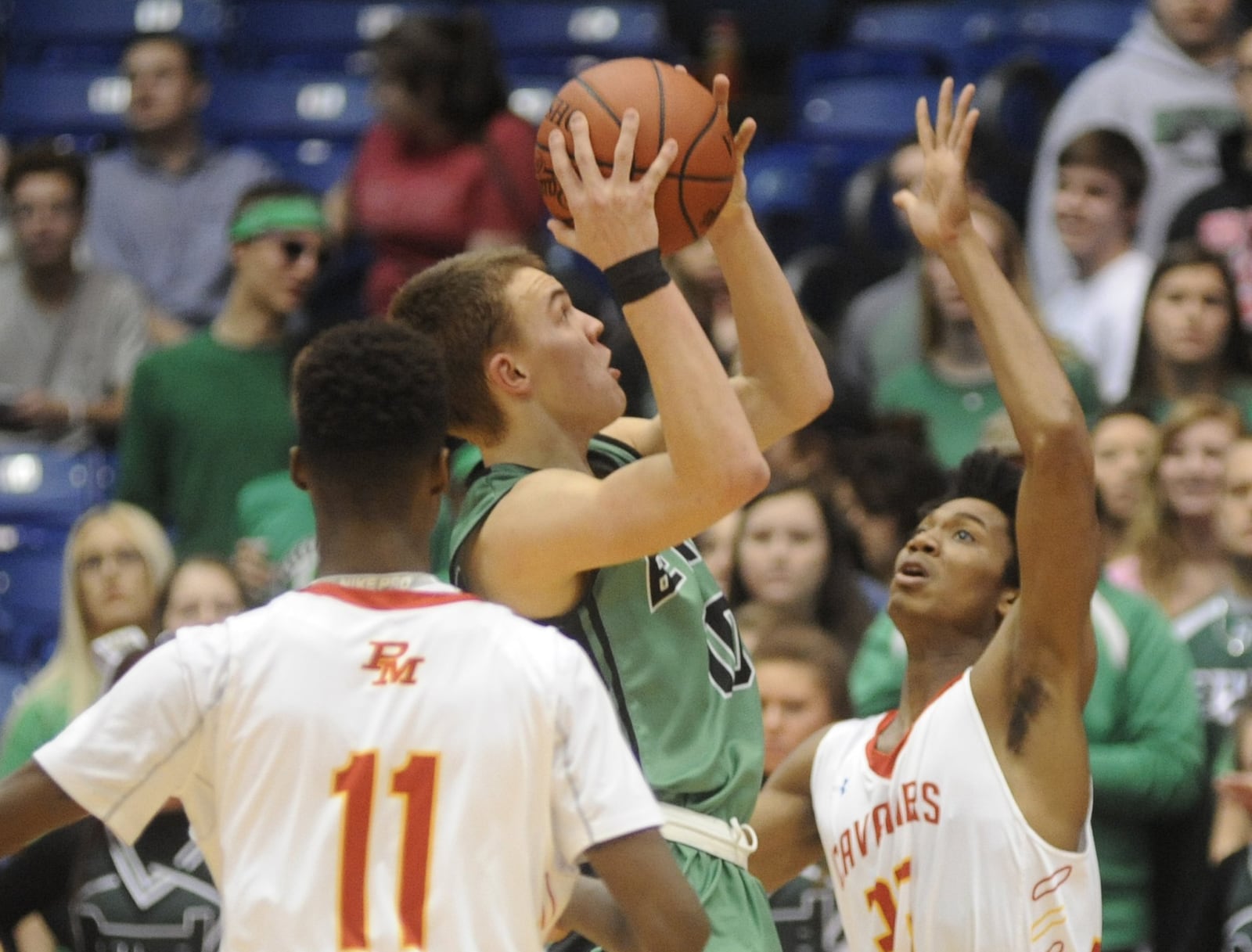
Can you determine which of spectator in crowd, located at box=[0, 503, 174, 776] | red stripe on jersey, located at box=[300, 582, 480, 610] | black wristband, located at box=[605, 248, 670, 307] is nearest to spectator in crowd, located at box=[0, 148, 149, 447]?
spectator in crowd, located at box=[0, 503, 174, 776]

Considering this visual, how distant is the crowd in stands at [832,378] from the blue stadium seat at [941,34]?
661 millimetres

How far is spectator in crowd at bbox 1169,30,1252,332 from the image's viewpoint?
6820mm

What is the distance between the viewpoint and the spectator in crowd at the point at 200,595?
582cm

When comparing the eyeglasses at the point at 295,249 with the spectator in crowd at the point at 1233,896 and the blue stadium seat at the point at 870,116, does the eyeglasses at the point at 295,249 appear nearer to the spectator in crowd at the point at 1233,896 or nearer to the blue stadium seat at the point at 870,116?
the blue stadium seat at the point at 870,116

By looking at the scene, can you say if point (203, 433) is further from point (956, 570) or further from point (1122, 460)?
point (956, 570)

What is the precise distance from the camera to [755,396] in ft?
12.9

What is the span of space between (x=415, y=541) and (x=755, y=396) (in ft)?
3.59

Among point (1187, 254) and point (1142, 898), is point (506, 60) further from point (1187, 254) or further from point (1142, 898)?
point (1142, 898)

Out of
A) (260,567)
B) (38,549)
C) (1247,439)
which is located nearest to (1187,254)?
(1247,439)

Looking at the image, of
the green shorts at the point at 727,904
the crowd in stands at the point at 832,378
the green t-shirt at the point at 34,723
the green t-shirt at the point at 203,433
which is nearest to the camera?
the green shorts at the point at 727,904

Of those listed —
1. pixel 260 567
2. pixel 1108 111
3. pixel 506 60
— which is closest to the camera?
pixel 260 567

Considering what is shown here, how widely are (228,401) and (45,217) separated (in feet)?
4.11

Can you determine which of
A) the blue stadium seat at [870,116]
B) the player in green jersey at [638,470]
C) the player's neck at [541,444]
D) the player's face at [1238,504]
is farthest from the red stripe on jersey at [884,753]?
the blue stadium seat at [870,116]

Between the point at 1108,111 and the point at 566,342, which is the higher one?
the point at 1108,111
